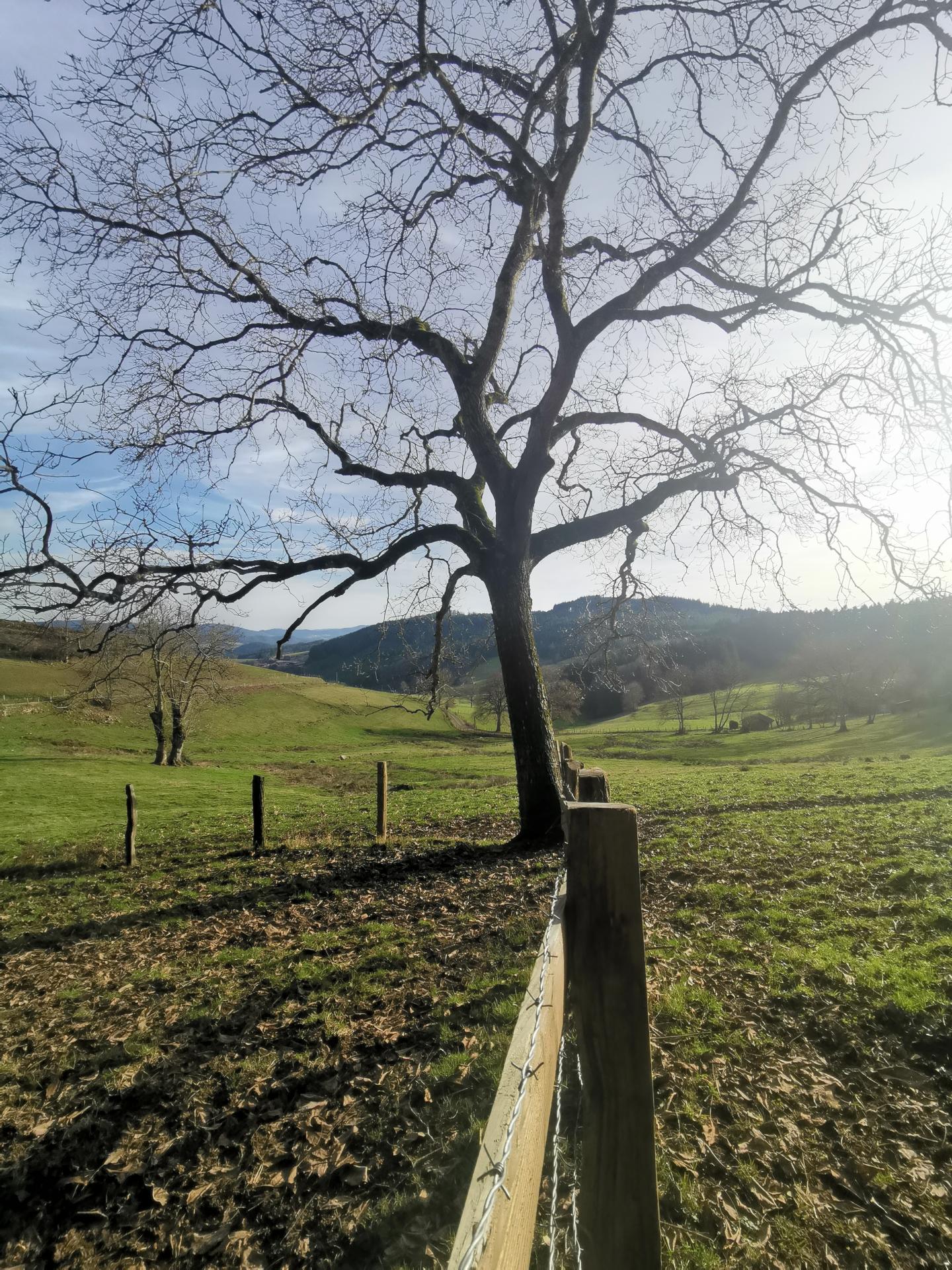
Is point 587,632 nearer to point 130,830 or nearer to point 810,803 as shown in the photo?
point 810,803

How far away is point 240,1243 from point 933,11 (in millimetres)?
14779

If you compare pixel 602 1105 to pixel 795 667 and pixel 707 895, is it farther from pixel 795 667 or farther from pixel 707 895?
pixel 795 667

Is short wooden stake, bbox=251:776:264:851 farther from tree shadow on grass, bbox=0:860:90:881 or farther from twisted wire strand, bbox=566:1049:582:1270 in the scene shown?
twisted wire strand, bbox=566:1049:582:1270

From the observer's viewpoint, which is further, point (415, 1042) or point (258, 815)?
point (258, 815)

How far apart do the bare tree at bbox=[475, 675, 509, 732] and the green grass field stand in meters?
49.2

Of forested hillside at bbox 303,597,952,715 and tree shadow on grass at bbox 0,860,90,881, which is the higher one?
forested hillside at bbox 303,597,952,715

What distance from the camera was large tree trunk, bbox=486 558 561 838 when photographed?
1122 cm

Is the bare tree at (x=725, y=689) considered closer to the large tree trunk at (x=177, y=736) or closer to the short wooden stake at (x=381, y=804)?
the large tree trunk at (x=177, y=736)

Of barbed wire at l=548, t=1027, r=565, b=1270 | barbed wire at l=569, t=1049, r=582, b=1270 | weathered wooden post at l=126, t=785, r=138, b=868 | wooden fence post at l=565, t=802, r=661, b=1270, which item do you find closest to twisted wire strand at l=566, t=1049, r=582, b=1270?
barbed wire at l=569, t=1049, r=582, b=1270

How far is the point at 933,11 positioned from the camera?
8.49 m

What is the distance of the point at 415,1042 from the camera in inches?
215

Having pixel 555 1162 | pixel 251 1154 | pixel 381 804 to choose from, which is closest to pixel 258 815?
pixel 381 804

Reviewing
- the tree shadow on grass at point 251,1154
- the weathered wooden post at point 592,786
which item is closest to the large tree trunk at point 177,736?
the tree shadow on grass at point 251,1154

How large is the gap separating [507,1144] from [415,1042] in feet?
15.6
